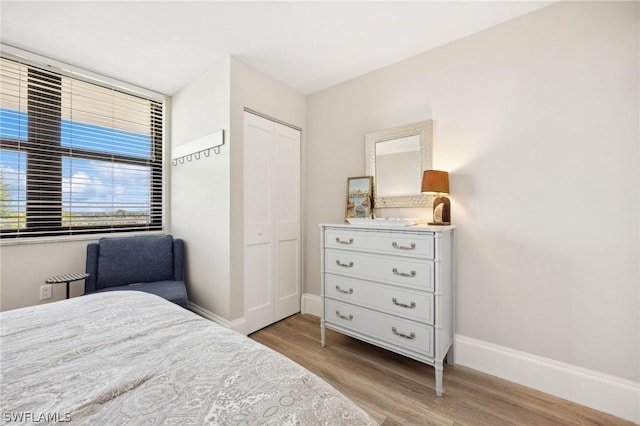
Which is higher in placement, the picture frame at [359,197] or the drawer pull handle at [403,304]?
the picture frame at [359,197]

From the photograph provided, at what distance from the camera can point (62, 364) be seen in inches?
30.3

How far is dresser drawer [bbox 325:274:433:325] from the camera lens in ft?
5.80

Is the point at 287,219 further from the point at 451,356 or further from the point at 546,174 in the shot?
the point at 546,174

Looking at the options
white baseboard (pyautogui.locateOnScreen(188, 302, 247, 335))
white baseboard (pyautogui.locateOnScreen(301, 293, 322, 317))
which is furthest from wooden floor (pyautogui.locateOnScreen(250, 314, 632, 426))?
white baseboard (pyautogui.locateOnScreen(301, 293, 322, 317))

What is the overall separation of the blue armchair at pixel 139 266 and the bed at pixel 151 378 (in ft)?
4.47

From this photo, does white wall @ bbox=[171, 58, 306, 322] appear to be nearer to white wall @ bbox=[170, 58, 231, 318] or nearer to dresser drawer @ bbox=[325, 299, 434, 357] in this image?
white wall @ bbox=[170, 58, 231, 318]

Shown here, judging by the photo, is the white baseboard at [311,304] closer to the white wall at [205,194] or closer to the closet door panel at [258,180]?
the closet door panel at [258,180]

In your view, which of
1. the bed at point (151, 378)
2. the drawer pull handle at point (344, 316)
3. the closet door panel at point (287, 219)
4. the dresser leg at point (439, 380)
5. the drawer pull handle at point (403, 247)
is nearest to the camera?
the bed at point (151, 378)

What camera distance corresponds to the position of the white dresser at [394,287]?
1.74 meters

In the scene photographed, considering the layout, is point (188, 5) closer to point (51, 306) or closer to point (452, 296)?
point (51, 306)

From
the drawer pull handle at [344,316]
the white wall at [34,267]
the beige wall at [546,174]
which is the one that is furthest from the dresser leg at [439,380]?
the white wall at [34,267]

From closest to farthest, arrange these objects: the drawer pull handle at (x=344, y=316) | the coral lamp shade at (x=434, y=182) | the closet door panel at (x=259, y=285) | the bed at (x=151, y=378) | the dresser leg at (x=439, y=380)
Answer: the bed at (x=151, y=378) < the dresser leg at (x=439, y=380) < the coral lamp shade at (x=434, y=182) < the drawer pull handle at (x=344, y=316) < the closet door panel at (x=259, y=285)

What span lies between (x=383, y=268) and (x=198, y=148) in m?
2.06

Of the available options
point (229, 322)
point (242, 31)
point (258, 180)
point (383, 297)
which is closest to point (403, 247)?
point (383, 297)
